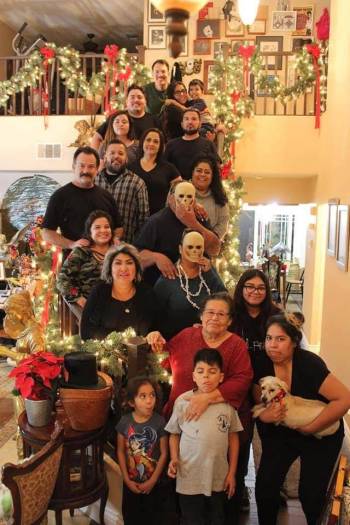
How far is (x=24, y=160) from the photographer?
7.41 meters

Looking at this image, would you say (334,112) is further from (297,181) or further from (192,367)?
(192,367)

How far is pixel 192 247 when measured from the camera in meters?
2.54

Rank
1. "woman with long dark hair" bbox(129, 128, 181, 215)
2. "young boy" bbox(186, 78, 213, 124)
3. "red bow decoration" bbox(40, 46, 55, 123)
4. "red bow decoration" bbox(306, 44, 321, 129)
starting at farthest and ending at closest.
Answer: "red bow decoration" bbox(40, 46, 55, 123) < "red bow decoration" bbox(306, 44, 321, 129) < "young boy" bbox(186, 78, 213, 124) < "woman with long dark hair" bbox(129, 128, 181, 215)

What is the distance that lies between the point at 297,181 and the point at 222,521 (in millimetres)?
6588

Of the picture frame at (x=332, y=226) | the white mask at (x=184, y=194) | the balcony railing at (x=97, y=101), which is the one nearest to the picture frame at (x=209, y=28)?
the balcony railing at (x=97, y=101)

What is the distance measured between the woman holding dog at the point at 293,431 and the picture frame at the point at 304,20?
737 cm

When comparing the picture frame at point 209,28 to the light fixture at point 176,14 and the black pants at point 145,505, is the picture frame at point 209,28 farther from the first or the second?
the black pants at point 145,505

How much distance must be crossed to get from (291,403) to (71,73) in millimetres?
6183

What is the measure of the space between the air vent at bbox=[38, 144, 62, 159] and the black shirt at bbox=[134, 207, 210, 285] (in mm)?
4934

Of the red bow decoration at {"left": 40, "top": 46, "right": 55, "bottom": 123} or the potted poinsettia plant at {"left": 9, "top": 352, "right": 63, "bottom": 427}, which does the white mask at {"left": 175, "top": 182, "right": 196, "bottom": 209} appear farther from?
the red bow decoration at {"left": 40, "top": 46, "right": 55, "bottom": 123}

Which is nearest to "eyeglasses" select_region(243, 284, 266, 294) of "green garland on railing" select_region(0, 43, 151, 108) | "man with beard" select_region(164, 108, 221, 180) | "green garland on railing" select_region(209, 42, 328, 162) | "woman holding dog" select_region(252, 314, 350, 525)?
"woman holding dog" select_region(252, 314, 350, 525)

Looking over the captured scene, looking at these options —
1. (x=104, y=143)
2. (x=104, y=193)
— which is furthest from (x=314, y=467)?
(x=104, y=143)

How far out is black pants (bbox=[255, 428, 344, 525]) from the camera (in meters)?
2.20

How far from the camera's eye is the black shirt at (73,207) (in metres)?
3.10
